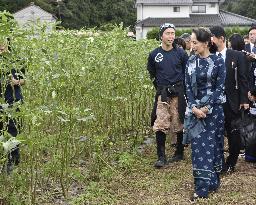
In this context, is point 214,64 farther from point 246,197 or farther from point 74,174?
point 74,174

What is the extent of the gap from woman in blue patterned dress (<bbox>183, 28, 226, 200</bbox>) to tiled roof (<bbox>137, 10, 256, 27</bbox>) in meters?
39.2

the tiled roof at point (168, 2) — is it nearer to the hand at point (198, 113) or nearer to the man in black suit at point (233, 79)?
the man in black suit at point (233, 79)

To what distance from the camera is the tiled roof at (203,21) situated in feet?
144

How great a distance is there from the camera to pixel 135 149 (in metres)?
6.75

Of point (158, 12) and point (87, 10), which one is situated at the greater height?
point (158, 12)

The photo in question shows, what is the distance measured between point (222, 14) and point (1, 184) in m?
47.5

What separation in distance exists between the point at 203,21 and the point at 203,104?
4170 cm

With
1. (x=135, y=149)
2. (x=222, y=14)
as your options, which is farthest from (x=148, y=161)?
(x=222, y=14)

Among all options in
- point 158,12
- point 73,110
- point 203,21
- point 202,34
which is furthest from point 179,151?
point 158,12

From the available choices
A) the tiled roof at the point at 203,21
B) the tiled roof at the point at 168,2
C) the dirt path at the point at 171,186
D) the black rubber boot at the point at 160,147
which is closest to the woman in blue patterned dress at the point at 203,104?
the dirt path at the point at 171,186

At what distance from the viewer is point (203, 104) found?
475 centimetres

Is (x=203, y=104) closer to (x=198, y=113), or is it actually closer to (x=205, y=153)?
(x=198, y=113)

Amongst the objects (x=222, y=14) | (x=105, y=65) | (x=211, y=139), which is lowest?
(x=211, y=139)

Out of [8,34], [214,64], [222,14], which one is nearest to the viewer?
[8,34]
